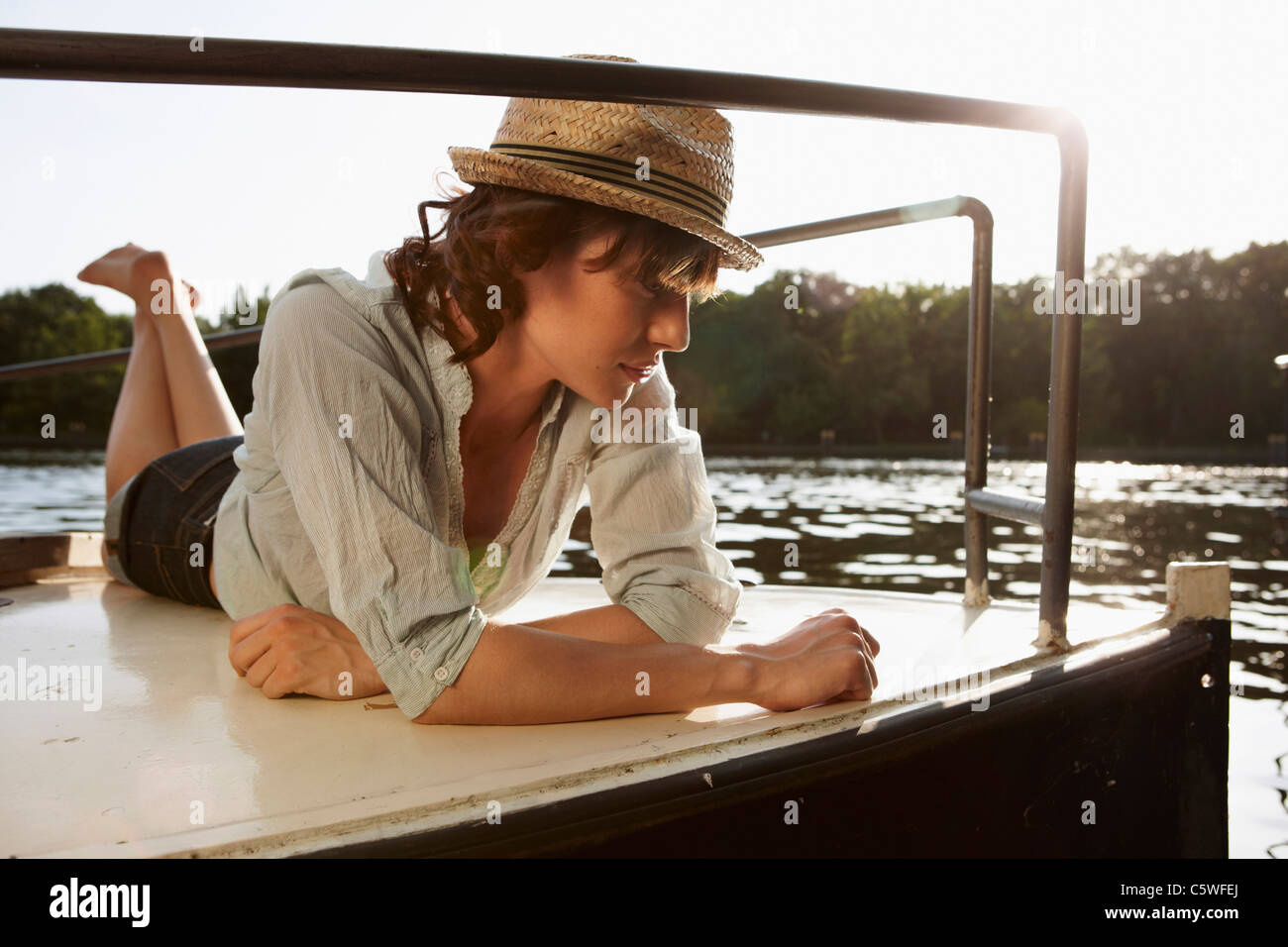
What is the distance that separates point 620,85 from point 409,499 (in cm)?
56

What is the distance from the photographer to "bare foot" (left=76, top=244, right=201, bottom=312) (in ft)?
8.78

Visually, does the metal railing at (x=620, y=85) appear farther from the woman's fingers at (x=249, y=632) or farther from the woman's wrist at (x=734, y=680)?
the woman's fingers at (x=249, y=632)

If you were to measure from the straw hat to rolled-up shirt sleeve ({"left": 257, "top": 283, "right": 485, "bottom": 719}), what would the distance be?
326 millimetres

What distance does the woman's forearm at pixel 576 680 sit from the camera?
Answer: 1176mm

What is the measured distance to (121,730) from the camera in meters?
1.18

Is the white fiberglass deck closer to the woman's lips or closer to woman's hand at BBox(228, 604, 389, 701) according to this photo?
woman's hand at BBox(228, 604, 389, 701)

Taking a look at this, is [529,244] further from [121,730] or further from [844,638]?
[121,730]

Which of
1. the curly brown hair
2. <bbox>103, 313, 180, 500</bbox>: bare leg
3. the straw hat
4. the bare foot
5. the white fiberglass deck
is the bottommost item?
the white fiberglass deck

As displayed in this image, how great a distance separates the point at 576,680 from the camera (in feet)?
3.92

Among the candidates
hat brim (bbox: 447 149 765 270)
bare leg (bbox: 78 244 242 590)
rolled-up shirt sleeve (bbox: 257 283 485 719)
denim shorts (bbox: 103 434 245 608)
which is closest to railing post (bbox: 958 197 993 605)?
hat brim (bbox: 447 149 765 270)

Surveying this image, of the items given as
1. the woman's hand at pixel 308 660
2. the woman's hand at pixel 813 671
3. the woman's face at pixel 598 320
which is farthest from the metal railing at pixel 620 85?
the woman's hand at pixel 308 660
